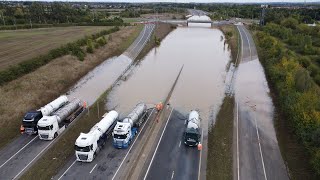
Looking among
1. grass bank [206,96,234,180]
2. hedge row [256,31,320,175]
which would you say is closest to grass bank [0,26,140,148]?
grass bank [206,96,234,180]

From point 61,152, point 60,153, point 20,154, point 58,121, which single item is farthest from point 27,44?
point 60,153

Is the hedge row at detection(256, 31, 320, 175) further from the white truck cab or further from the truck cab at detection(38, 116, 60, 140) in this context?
the truck cab at detection(38, 116, 60, 140)

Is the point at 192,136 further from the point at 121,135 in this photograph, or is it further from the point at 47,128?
the point at 47,128

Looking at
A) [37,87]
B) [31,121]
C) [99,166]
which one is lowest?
[99,166]

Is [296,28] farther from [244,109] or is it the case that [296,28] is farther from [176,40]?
[244,109]

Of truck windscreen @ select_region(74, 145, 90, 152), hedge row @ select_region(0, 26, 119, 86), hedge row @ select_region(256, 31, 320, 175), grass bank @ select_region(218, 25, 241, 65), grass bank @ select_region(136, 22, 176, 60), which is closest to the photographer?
truck windscreen @ select_region(74, 145, 90, 152)

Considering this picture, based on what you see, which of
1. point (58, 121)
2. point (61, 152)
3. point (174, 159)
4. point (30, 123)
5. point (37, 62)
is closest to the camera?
point (174, 159)
